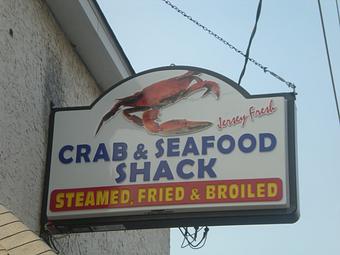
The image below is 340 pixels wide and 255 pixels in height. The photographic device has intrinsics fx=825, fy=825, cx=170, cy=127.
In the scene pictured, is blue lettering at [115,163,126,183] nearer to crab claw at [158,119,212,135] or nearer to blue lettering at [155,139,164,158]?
blue lettering at [155,139,164,158]

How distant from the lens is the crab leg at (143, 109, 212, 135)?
24.6ft

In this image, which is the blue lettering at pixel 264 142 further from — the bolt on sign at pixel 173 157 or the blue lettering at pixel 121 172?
the blue lettering at pixel 121 172

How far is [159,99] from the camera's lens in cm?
775

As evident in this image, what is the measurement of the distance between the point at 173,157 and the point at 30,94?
1.59 m

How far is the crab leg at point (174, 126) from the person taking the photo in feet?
24.6

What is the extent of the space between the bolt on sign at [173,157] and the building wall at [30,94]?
0.19 metres

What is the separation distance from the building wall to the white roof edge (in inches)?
4.1

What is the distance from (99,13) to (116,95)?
1492mm

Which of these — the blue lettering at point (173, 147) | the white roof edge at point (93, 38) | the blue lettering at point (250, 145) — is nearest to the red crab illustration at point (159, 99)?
the blue lettering at point (173, 147)

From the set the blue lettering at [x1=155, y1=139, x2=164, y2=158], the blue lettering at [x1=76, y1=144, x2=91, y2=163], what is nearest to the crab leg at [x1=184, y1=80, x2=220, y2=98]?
the blue lettering at [x1=155, y1=139, x2=164, y2=158]

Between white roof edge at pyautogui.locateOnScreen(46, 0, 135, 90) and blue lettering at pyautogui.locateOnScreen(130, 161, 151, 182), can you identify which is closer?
blue lettering at pyautogui.locateOnScreen(130, 161, 151, 182)

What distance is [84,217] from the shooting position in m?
7.42

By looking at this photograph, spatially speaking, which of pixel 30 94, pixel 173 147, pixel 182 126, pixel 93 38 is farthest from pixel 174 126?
pixel 93 38

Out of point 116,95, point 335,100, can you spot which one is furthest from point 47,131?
point 335,100
